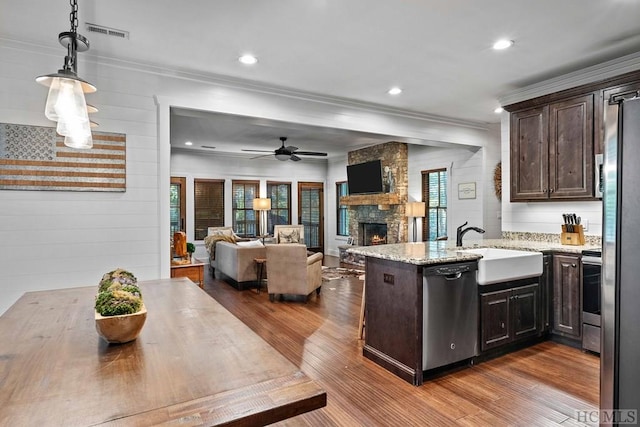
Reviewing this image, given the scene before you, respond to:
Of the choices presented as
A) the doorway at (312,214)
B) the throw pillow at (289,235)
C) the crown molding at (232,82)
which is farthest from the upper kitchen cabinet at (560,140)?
the doorway at (312,214)

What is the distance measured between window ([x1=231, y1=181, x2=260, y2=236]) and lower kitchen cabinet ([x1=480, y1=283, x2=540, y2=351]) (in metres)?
7.90

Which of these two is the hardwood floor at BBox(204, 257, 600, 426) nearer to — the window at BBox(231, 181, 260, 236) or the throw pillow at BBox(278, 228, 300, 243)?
the throw pillow at BBox(278, 228, 300, 243)

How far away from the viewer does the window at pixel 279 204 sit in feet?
34.9

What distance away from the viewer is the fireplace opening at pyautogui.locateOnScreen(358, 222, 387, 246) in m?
8.71

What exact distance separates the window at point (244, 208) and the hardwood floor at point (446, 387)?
20.7 feet

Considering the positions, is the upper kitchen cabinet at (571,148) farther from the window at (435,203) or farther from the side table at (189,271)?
the side table at (189,271)

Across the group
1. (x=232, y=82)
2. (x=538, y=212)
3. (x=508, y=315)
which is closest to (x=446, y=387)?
(x=508, y=315)

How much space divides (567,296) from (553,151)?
158cm

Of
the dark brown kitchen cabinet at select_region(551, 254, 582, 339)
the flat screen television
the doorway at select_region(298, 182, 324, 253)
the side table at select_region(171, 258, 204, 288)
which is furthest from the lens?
the doorway at select_region(298, 182, 324, 253)

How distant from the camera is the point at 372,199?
28.3 ft

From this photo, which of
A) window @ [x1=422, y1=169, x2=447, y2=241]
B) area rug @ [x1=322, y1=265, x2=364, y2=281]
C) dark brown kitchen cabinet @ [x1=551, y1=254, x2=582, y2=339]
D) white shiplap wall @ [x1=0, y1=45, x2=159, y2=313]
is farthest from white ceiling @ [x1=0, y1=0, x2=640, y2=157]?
area rug @ [x1=322, y1=265, x2=364, y2=281]

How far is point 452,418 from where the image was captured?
233 cm

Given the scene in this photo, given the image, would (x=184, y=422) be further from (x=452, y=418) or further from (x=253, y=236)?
(x=253, y=236)

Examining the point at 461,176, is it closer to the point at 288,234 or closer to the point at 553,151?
the point at 553,151
